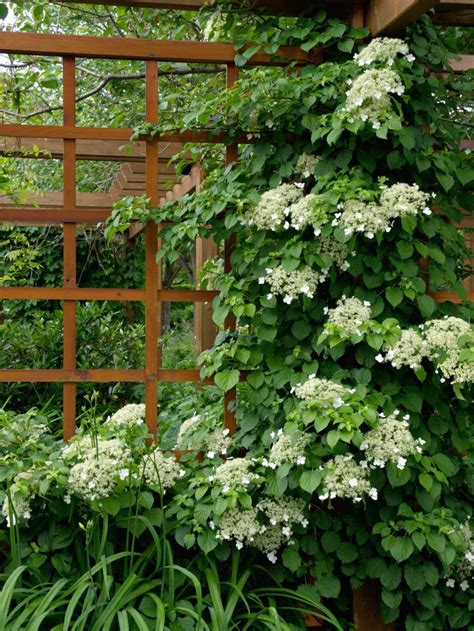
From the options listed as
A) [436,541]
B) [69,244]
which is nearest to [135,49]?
[69,244]

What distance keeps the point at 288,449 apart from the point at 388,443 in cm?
29

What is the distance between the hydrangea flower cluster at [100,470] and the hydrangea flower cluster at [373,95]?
3.95 feet

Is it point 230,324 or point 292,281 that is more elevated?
point 292,281

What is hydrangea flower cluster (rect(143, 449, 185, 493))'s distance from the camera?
243 cm

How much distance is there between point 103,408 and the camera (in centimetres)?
456

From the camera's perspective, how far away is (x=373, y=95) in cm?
232

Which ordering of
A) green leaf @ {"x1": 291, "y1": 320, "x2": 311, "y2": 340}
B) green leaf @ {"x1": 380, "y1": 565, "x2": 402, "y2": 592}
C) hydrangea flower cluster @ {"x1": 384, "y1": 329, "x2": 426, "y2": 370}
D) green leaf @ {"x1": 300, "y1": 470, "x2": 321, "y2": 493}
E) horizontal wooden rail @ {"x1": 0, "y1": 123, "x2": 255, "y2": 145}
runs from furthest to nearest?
horizontal wooden rail @ {"x1": 0, "y1": 123, "x2": 255, "y2": 145} < green leaf @ {"x1": 291, "y1": 320, "x2": 311, "y2": 340} < green leaf @ {"x1": 380, "y1": 565, "x2": 402, "y2": 592} < hydrangea flower cluster @ {"x1": 384, "y1": 329, "x2": 426, "y2": 370} < green leaf @ {"x1": 300, "y1": 470, "x2": 321, "y2": 493}

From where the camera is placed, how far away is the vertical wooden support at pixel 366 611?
2.57 m

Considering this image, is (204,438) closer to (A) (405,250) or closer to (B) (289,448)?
(B) (289,448)

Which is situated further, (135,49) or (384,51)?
(135,49)

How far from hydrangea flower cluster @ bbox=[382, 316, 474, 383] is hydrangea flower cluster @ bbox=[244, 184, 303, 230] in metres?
0.53

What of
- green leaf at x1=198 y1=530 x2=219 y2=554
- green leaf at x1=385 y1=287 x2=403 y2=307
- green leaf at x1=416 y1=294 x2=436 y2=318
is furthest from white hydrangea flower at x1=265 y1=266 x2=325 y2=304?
green leaf at x1=198 y1=530 x2=219 y2=554

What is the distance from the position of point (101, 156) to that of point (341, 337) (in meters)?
2.74

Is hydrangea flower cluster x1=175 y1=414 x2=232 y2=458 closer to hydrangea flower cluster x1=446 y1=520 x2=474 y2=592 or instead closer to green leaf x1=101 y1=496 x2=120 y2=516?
green leaf x1=101 y1=496 x2=120 y2=516
